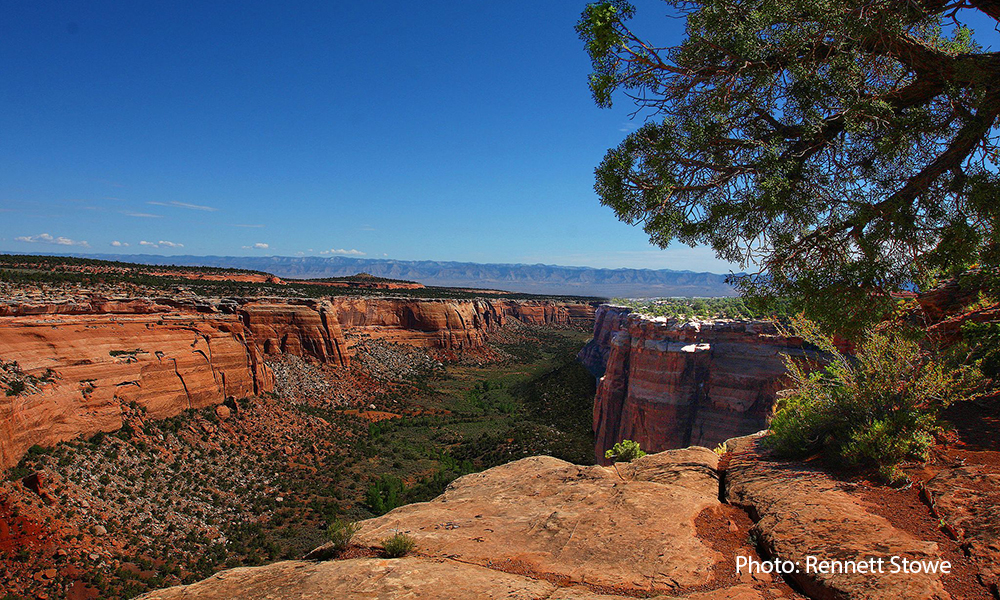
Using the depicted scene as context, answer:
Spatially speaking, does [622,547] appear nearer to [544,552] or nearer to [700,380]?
[544,552]

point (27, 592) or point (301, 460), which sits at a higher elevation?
point (27, 592)

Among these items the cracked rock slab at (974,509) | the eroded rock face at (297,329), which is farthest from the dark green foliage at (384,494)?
the cracked rock slab at (974,509)

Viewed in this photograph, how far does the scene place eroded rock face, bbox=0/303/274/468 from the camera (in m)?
17.7

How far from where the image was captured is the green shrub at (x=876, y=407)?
6.42 meters

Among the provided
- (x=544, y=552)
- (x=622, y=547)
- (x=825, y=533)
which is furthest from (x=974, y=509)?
(x=544, y=552)

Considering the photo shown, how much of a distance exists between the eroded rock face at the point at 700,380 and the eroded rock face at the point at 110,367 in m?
25.1

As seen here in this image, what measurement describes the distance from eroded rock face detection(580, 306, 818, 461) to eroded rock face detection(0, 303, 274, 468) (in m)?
25.1

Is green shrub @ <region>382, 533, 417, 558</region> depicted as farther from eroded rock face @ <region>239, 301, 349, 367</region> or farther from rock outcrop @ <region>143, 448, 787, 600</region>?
eroded rock face @ <region>239, 301, 349, 367</region>

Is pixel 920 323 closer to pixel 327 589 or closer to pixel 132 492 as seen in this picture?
pixel 327 589

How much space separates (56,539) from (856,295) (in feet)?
75.1

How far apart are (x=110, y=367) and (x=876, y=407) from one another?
27.9 meters

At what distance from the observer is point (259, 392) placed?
3219cm

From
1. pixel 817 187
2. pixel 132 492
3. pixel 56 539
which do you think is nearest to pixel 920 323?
pixel 817 187

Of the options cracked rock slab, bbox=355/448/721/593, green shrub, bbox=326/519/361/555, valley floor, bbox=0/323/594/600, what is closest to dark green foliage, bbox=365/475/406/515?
valley floor, bbox=0/323/594/600
